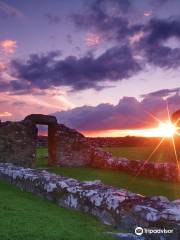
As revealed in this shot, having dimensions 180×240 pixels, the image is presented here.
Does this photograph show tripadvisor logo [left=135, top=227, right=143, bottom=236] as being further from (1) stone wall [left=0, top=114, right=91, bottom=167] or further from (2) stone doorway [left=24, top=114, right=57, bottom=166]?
(2) stone doorway [left=24, top=114, right=57, bottom=166]

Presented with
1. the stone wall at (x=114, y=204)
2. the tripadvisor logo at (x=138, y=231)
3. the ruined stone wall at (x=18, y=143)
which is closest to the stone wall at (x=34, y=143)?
the ruined stone wall at (x=18, y=143)

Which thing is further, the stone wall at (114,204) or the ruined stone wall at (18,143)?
the ruined stone wall at (18,143)

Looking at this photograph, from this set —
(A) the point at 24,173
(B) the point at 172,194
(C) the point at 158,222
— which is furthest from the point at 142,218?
(B) the point at 172,194

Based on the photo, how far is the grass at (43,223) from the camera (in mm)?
6583

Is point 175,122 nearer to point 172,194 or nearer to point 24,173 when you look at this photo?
point 172,194

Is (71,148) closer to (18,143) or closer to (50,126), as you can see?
(50,126)

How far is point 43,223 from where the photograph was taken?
24.5ft

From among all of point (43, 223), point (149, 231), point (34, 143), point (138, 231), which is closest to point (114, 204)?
point (138, 231)

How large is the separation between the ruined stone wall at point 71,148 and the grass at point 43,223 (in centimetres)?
1662

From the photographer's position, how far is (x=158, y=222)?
633cm

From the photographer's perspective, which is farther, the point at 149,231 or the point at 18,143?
the point at 18,143

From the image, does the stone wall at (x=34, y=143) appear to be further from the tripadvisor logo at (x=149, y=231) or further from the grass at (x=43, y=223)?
the tripadvisor logo at (x=149, y=231)

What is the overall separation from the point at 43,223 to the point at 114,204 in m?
1.47

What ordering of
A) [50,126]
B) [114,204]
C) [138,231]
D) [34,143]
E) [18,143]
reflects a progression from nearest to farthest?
[138,231] < [114,204] < [18,143] < [34,143] < [50,126]
